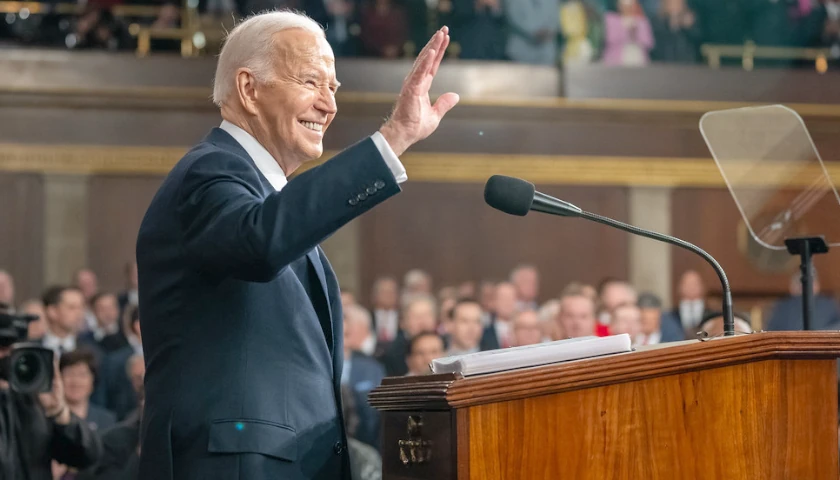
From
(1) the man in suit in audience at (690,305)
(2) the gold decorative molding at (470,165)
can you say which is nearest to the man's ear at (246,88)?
(1) the man in suit in audience at (690,305)

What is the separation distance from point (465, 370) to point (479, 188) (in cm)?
764

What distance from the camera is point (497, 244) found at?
30.9 ft

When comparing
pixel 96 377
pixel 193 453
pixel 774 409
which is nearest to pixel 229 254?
pixel 193 453

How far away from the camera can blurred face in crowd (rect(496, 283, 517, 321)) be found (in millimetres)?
7127

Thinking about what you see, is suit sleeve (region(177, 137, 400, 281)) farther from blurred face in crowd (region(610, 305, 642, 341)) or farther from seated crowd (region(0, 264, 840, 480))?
blurred face in crowd (region(610, 305, 642, 341))

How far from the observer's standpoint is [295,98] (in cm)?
214

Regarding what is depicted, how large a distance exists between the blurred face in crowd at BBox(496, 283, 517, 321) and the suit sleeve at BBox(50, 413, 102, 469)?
11.4ft

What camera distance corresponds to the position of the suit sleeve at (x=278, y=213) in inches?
68.7

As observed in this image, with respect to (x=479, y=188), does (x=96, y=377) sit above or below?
below

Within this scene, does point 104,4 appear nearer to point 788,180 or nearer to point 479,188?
point 479,188

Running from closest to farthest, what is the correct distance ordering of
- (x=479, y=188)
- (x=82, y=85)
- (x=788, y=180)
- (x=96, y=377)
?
(x=788, y=180) → (x=96, y=377) → (x=82, y=85) → (x=479, y=188)

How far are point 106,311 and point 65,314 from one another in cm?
39

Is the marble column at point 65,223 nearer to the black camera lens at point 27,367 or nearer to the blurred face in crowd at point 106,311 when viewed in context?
the blurred face in crowd at point 106,311

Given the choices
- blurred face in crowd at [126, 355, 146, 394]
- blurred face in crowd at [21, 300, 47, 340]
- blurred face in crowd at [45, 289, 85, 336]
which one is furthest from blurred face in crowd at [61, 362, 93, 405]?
blurred face in crowd at [45, 289, 85, 336]
